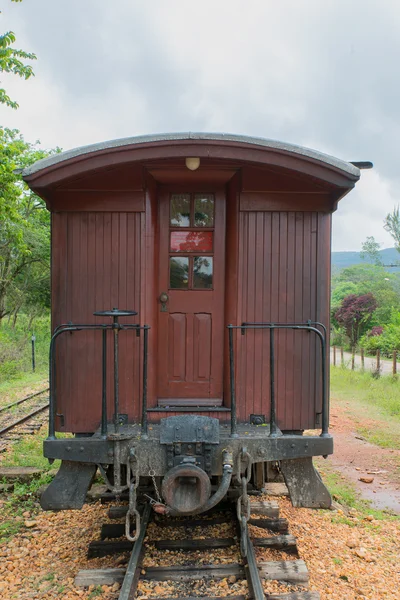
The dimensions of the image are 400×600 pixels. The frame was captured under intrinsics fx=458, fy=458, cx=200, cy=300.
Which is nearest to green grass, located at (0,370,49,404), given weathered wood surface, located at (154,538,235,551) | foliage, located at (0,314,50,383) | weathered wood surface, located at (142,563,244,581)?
foliage, located at (0,314,50,383)

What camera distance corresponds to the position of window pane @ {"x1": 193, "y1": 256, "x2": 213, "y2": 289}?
4105 millimetres

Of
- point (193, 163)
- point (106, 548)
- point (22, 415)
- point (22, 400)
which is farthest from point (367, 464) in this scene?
point (22, 400)

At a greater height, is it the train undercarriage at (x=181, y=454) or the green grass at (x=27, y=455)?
the train undercarriage at (x=181, y=454)

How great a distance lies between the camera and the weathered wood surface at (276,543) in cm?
362

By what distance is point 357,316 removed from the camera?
3114 centimetres

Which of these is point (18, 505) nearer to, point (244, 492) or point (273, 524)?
point (273, 524)

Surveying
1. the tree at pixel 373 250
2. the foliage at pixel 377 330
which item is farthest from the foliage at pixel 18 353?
the tree at pixel 373 250

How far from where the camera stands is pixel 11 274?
1903 centimetres

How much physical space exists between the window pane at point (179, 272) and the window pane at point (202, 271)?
7 centimetres

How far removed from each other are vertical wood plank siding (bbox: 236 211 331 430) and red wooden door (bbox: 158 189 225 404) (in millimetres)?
304

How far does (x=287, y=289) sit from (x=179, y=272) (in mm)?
968

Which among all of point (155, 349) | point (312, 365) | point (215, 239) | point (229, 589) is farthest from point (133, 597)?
point (215, 239)

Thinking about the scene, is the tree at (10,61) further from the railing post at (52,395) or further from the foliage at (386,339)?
the foliage at (386,339)

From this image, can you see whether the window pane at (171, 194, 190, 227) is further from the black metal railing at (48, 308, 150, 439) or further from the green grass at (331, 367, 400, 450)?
the green grass at (331, 367, 400, 450)
